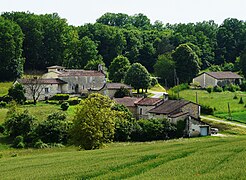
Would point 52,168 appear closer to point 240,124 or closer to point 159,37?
point 240,124

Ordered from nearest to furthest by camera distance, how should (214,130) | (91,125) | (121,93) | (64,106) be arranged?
(91,125) → (214,130) → (64,106) → (121,93)

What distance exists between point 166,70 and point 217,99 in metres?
23.7

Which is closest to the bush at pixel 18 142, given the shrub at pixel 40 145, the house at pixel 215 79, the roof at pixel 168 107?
the shrub at pixel 40 145

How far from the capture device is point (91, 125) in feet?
144

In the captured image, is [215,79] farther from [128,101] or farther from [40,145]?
[40,145]

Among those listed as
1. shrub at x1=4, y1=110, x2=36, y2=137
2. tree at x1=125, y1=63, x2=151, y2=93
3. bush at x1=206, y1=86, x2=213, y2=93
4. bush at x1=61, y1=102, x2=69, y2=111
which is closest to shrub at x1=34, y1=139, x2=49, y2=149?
shrub at x1=4, y1=110, x2=36, y2=137

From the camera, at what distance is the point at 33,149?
47094 mm

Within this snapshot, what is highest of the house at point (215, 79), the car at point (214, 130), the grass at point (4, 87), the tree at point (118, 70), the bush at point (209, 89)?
the tree at point (118, 70)

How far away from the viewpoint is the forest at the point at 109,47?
9219cm

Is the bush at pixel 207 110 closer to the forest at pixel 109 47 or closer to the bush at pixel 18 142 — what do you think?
the forest at pixel 109 47

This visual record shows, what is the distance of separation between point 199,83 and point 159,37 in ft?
128

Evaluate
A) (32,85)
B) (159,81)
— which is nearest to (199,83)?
(159,81)

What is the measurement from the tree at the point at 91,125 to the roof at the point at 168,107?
15351 millimetres

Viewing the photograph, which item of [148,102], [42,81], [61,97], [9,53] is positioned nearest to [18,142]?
[148,102]
